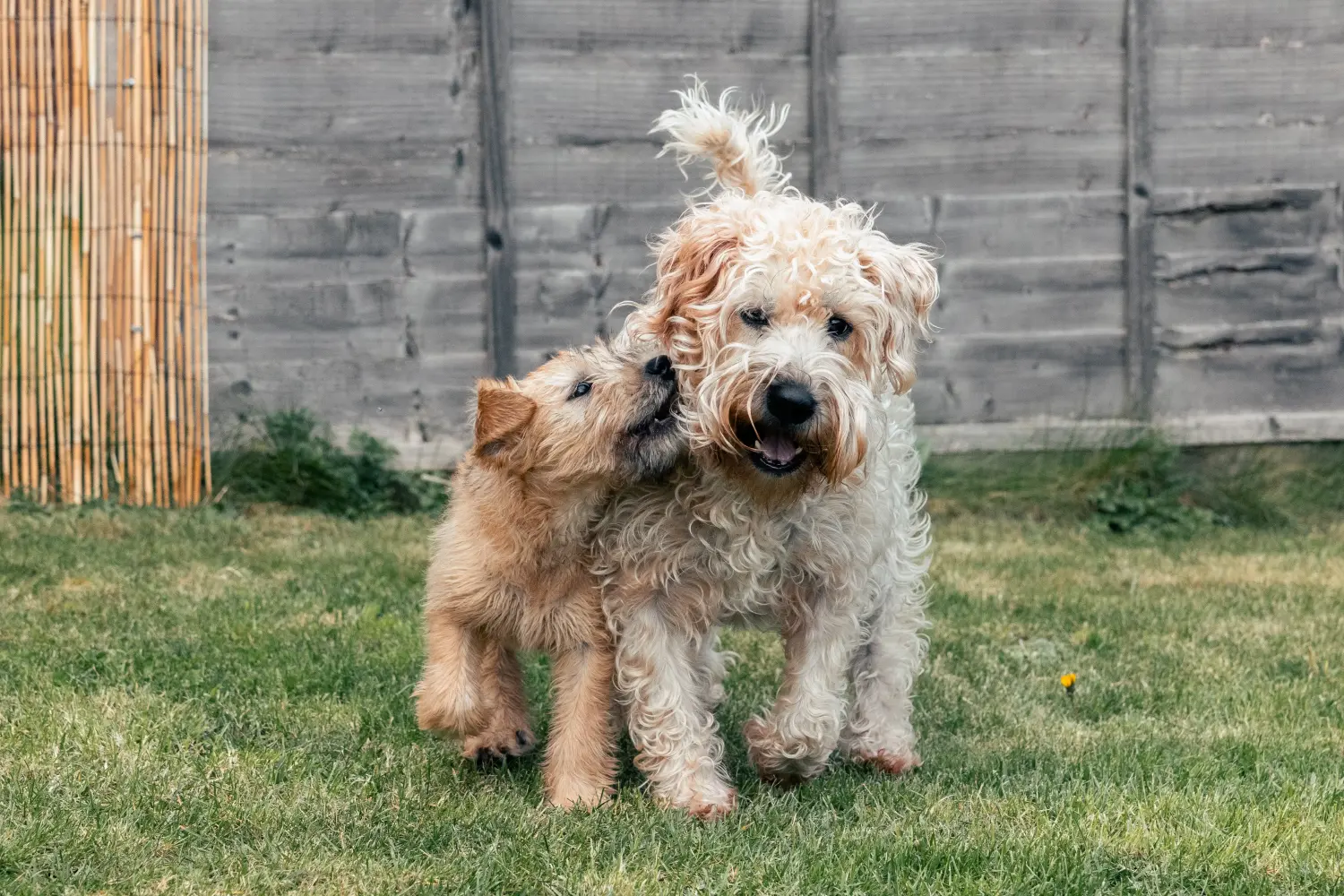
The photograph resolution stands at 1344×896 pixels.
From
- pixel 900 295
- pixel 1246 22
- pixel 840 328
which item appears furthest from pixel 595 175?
pixel 840 328

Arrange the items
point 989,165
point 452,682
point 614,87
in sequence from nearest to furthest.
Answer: point 452,682
point 614,87
point 989,165

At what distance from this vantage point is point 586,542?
167 inches

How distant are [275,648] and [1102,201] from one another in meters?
5.57

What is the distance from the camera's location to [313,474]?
8531 millimetres

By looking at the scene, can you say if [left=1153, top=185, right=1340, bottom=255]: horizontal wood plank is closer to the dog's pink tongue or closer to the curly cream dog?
the curly cream dog

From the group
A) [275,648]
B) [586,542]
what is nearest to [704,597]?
[586,542]

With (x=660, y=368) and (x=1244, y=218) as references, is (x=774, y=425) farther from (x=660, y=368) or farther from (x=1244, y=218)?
(x=1244, y=218)

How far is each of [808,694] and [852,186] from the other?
5304mm

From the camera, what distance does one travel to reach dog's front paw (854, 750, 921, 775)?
4.57 metres

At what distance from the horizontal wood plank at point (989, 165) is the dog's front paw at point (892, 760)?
494 cm

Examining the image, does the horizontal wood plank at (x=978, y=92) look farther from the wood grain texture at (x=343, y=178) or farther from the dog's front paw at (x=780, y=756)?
the dog's front paw at (x=780, y=756)

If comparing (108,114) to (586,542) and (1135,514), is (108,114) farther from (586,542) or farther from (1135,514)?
(1135,514)

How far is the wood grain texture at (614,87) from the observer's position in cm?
881

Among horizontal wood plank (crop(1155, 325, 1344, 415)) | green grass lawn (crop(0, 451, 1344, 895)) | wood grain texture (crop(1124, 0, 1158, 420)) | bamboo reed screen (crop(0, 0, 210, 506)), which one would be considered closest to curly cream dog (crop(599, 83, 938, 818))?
green grass lawn (crop(0, 451, 1344, 895))
